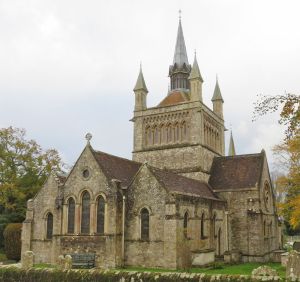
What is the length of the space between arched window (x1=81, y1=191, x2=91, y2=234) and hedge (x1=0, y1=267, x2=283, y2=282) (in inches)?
391

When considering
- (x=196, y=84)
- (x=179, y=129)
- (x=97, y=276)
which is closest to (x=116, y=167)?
(x=179, y=129)

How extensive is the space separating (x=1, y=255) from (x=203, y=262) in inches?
831

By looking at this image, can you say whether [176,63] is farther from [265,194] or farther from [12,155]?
[12,155]

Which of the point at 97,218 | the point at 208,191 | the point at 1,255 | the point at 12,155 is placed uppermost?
the point at 12,155

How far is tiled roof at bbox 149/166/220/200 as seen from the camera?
1201 inches

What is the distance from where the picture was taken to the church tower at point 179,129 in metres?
41.8

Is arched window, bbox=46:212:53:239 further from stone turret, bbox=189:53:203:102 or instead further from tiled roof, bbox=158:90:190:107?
stone turret, bbox=189:53:203:102

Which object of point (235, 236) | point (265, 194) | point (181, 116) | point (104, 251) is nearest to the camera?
point (104, 251)

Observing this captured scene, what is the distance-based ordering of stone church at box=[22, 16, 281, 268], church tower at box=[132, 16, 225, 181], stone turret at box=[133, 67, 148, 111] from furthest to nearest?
1. stone turret at box=[133, 67, 148, 111]
2. church tower at box=[132, 16, 225, 181]
3. stone church at box=[22, 16, 281, 268]

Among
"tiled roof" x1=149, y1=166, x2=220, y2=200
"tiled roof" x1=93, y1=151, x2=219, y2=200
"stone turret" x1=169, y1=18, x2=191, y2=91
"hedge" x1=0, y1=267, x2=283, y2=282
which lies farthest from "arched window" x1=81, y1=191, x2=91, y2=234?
"stone turret" x1=169, y1=18, x2=191, y2=91

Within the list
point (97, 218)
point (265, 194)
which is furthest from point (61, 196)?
point (265, 194)

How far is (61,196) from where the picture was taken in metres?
32.4

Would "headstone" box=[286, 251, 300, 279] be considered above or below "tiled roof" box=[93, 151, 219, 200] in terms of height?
below

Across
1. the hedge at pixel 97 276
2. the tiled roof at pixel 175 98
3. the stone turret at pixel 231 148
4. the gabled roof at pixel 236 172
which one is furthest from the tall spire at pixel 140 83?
the stone turret at pixel 231 148
